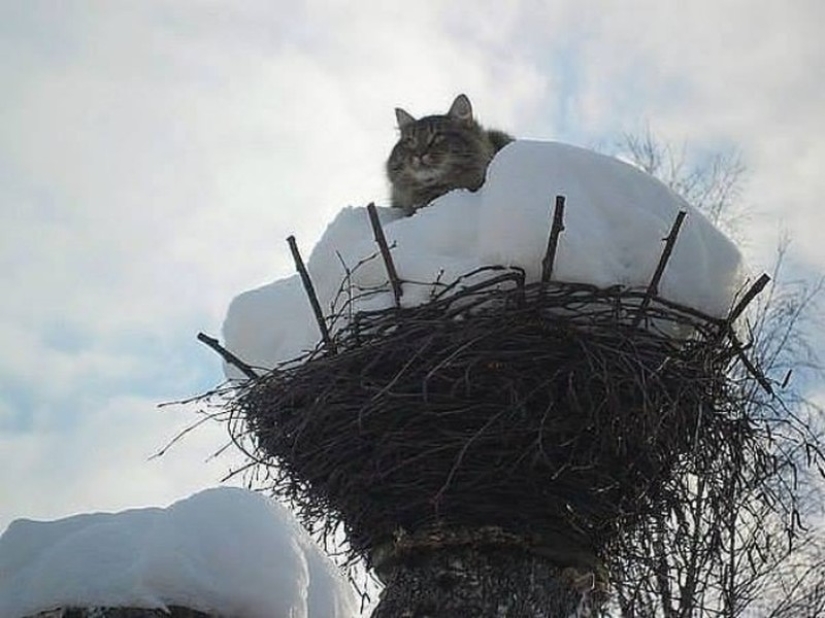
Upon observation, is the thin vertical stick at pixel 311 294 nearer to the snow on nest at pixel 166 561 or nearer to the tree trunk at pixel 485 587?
the tree trunk at pixel 485 587

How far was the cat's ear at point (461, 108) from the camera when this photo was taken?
369 centimetres

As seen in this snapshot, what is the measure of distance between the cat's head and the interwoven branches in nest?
1.16 meters

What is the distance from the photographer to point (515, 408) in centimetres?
187

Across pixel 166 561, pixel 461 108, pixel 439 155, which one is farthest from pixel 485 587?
pixel 461 108

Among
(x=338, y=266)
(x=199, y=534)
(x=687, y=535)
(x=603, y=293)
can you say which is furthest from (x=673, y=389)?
(x=199, y=534)

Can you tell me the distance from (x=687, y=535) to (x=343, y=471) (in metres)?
0.64

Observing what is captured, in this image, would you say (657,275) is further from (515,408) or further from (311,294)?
(311,294)

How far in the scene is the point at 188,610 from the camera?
1170mm

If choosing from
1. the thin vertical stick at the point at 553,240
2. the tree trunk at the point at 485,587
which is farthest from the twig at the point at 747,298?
the tree trunk at the point at 485,587

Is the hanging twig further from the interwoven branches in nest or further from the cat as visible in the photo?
the cat

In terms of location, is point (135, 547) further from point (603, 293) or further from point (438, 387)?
point (603, 293)

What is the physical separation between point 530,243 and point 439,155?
1.44 metres

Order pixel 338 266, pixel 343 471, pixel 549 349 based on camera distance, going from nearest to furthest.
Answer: pixel 549 349 < pixel 343 471 < pixel 338 266

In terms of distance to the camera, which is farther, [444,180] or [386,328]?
[444,180]
